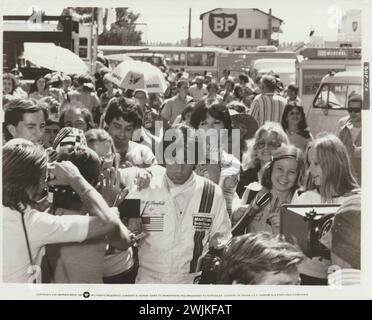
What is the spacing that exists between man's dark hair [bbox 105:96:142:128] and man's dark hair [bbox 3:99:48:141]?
0.39 metres

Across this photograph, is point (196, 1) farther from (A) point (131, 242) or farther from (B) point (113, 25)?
(A) point (131, 242)

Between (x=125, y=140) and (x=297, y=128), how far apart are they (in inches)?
35.7

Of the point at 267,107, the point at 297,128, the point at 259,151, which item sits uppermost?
the point at 267,107

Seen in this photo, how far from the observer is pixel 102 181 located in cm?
496

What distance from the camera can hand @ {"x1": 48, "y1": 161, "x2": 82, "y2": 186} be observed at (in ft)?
16.0

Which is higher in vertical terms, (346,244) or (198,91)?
(198,91)

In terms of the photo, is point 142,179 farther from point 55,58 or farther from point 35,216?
point 55,58

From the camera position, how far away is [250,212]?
→ 200 inches

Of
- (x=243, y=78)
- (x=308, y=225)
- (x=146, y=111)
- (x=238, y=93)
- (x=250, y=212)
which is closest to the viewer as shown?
(x=308, y=225)

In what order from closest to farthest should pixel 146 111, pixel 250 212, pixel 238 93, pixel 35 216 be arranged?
pixel 35 216, pixel 250 212, pixel 146 111, pixel 238 93

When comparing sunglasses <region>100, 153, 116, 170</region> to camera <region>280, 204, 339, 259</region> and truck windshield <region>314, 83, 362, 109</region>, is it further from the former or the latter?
truck windshield <region>314, 83, 362, 109</region>

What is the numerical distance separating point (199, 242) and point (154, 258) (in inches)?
9.9

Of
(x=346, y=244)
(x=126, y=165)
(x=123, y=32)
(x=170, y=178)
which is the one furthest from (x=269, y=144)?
(x=123, y=32)

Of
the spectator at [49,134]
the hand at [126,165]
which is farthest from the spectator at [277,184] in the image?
the spectator at [49,134]
